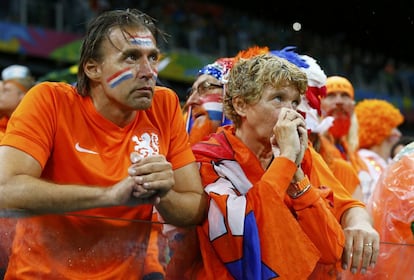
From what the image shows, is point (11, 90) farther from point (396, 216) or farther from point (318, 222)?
point (318, 222)

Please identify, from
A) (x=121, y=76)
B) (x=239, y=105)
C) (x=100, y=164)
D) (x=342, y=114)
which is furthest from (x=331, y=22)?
(x=100, y=164)

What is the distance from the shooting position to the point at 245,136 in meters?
2.72

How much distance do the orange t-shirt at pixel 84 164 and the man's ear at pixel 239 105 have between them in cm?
21

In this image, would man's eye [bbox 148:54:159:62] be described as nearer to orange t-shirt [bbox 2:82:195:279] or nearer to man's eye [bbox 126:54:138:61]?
man's eye [bbox 126:54:138:61]

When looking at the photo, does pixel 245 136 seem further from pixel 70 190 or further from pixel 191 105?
pixel 191 105

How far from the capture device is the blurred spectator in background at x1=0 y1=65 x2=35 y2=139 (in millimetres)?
4367

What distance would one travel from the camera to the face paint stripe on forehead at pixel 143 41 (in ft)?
8.52

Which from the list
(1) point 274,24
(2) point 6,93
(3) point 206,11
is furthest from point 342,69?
(2) point 6,93

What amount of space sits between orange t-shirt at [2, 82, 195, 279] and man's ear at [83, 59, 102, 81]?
0.08 meters

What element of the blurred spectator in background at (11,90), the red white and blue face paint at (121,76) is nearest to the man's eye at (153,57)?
the red white and blue face paint at (121,76)

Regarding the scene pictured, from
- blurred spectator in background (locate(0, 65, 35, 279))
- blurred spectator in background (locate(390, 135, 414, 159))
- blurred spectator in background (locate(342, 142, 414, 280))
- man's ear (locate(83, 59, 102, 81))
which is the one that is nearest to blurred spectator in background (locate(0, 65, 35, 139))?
blurred spectator in background (locate(0, 65, 35, 279))

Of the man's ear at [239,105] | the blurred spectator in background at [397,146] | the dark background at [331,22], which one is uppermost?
the man's ear at [239,105]

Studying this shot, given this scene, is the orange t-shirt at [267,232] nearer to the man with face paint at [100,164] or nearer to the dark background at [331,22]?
the man with face paint at [100,164]

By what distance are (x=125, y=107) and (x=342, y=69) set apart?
578 inches
